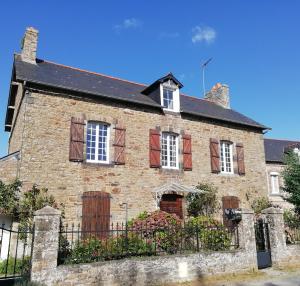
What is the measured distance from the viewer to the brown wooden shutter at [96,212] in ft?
37.9

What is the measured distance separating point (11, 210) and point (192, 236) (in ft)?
19.3

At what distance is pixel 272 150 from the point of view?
24.9 metres

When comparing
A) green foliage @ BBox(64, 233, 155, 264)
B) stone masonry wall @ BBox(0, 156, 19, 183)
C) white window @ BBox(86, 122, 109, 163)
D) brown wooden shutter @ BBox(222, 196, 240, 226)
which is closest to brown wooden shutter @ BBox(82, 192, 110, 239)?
white window @ BBox(86, 122, 109, 163)

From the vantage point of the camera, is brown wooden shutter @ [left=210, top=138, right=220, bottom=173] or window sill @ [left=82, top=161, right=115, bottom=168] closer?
window sill @ [left=82, top=161, right=115, bottom=168]

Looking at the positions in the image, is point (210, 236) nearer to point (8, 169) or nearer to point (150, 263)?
point (150, 263)

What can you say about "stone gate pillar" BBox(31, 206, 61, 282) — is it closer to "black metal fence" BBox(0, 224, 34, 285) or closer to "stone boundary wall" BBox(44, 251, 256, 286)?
"stone boundary wall" BBox(44, 251, 256, 286)

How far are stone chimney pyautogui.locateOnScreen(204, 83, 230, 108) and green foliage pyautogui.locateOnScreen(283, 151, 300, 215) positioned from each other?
5676 mm

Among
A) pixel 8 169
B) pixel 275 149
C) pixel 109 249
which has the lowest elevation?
pixel 109 249

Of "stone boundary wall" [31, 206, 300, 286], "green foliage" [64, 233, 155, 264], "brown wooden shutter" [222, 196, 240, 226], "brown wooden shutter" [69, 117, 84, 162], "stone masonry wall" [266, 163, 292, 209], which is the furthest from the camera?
"stone masonry wall" [266, 163, 292, 209]

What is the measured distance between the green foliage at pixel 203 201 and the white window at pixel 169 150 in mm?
1573

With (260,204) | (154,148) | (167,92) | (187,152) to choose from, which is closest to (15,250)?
(154,148)

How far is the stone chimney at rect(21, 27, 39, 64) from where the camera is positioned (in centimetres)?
1394

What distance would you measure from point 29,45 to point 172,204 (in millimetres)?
9485

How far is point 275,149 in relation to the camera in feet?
82.9
